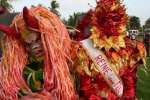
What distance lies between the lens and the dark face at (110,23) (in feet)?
18.8

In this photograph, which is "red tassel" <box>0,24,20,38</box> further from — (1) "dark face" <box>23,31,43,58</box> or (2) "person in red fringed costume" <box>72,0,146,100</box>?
(2) "person in red fringed costume" <box>72,0,146,100</box>

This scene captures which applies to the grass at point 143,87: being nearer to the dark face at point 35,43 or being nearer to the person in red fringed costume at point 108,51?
the person in red fringed costume at point 108,51

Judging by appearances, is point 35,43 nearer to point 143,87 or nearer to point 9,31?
point 9,31

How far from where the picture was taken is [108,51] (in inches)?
228

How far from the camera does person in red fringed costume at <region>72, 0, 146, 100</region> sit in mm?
5699

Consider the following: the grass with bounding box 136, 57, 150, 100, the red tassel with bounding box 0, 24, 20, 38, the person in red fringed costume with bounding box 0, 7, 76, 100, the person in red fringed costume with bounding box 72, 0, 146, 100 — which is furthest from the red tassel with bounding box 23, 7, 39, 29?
the grass with bounding box 136, 57, 150, 100

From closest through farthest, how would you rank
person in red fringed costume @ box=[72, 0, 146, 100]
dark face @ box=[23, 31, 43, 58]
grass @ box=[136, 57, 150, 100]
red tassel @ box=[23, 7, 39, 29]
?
red tassel @ box=[23, 7, 39, 29], dark face @ box=[23, 31, 43, 58], person in red fringed costume @ box=[72, 0, 146, 100], grass @ box=[136, 57, 150, 100]

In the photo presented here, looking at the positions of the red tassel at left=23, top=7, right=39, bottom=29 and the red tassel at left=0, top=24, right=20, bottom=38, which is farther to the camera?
the red tassel at left=0, top=24, right=20, bottom=38

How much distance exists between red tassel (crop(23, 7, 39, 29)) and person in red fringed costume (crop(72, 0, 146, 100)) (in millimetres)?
420

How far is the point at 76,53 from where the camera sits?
564 cm

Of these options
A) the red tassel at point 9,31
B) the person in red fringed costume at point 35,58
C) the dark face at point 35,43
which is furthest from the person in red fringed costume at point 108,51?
the red tassel at point 9,31

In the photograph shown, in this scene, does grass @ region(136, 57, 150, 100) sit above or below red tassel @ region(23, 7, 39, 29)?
below

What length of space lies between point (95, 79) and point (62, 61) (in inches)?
16.3

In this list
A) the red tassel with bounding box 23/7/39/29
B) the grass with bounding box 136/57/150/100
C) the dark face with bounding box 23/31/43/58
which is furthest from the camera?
the grass with bounding box 136/57/150/100
